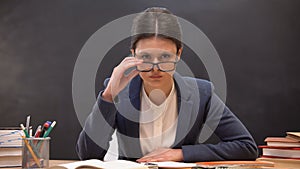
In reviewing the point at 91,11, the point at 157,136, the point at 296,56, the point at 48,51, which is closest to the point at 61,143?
the point at 48,51

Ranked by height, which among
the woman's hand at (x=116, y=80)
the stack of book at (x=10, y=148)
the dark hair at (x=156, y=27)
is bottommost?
the stack of book at (x=10, y=148)

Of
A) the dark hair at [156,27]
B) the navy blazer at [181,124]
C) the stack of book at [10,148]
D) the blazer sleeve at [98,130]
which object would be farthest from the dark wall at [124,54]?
the stack of book at [10,148]

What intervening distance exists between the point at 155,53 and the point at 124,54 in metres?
0.98

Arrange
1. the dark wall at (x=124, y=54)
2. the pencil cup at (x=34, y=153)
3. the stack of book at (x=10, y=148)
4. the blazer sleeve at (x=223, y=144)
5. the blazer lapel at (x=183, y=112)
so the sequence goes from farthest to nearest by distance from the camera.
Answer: the dark wall at (x=124, y=54) < the blazer lapel at (x=183, y=112) < the blazer sleeve at (x=223, y=144) < the stack of book at (x=10, y=148) < the pencil cup at (x=34, y=153)

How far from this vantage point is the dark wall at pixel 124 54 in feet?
6.93

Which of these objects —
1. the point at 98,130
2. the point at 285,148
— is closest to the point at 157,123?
the point at 98,130

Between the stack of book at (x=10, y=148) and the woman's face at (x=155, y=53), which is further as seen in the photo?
the woman's face at (x=155, y=53)

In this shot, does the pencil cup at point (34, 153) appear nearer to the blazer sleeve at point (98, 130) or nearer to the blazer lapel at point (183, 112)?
the blazer sleeve at point (98, 130)

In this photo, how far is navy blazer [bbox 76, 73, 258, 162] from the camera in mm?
1337

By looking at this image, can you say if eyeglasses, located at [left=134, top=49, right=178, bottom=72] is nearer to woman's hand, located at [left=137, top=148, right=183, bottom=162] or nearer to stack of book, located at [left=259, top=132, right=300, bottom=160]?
woman's hand, located at [left=137, top=148, right=183, bottom=162]

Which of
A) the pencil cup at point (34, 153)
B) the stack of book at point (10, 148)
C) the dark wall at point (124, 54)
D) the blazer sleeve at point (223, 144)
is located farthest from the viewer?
the dark wall at point (124, 54)

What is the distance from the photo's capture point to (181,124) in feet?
4.67

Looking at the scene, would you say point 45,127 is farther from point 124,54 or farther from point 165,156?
point 124,54

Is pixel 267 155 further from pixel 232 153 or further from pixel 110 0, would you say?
pixel 110 0
